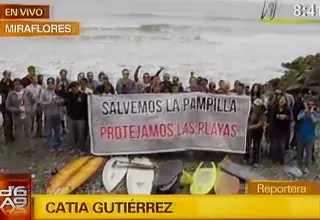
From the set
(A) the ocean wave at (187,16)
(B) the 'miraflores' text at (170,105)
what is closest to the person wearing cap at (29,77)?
(B) the 'miraflores' text at (170,105)

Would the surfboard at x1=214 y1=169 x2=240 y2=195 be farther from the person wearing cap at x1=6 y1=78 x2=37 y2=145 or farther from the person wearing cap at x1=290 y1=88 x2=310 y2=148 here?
the person wearing cap at x1=6 y1=78 x2=37 y2=145

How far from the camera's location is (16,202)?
332cm

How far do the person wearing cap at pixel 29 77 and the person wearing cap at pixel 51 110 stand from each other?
3.4 inches

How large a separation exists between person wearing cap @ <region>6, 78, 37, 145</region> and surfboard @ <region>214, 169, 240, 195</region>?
102 cm

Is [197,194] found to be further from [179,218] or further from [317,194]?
[317,194]

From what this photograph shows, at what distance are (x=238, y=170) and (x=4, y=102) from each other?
1.29 metres

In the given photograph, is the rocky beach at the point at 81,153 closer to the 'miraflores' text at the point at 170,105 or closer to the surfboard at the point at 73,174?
the surfboard at the point at 73,174

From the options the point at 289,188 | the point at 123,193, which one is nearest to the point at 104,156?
the point at 123,193

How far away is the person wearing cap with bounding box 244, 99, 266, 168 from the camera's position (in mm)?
3414

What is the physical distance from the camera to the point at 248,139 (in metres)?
3.42

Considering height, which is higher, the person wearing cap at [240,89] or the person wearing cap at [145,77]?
the person wearing cap at [145,77]

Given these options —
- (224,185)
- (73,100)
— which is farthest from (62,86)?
(224,185)

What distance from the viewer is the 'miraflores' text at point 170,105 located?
3.34 m

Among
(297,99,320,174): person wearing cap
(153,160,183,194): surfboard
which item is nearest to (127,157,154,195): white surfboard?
(153,160,183,194): surfboard
